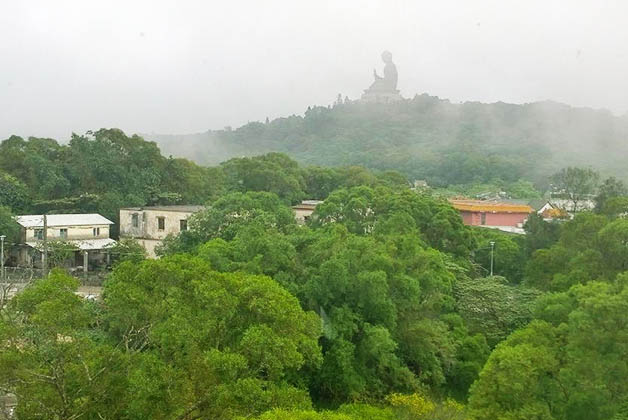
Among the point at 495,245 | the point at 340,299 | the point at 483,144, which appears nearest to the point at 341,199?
the point at 495,245

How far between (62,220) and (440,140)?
63.7m

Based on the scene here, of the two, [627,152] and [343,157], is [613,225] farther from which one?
[343,157]

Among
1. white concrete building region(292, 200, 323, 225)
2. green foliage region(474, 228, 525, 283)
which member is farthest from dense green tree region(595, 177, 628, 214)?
white concrete building region(292, 200, 323, 225)

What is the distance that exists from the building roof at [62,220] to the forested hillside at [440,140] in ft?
142

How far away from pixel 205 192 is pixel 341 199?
1373 centimetres

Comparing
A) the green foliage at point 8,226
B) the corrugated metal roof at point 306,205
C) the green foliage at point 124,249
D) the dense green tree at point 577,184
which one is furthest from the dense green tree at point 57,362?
the dense green tree at point 577,184

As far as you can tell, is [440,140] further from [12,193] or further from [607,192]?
[12,193]

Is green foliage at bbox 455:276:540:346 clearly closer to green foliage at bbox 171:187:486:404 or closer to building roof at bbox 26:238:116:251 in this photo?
green foliage at bbox 171:187:486:404

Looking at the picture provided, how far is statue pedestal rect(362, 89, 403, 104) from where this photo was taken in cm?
10675

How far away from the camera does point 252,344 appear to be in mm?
9922

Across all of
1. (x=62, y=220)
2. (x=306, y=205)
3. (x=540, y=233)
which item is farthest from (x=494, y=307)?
(x=62, y=220)

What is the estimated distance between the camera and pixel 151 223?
3102cm

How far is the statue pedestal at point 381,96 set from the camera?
107m

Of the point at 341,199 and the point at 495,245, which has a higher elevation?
the point at 341,199
